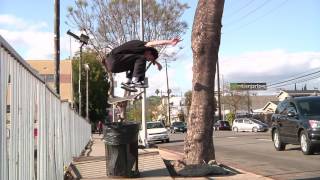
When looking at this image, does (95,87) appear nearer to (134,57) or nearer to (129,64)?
(129,64)

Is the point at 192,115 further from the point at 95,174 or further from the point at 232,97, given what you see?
the point at 232,97

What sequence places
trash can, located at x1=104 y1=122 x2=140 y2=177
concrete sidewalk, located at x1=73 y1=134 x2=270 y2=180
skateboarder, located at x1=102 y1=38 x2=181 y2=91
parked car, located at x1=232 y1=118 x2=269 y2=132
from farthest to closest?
parked car, located at x1=232 y1=118 x2=269 y2=132 < concrete sidewalk, located at x1=73 y1=134 x2=270 y2=180 < trash can, located at x1=104 y1=122 x2=140 y2=177 < skateboarder, located at x1=102 y1=38 x2=181 y2=91

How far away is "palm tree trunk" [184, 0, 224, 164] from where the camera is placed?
12602 mm

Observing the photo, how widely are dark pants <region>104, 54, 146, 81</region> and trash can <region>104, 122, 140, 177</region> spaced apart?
2.22m

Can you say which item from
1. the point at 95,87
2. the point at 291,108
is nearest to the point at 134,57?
the point at 291,108

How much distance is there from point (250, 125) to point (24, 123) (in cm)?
5160

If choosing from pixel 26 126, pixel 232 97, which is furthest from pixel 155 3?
pixel 232 97

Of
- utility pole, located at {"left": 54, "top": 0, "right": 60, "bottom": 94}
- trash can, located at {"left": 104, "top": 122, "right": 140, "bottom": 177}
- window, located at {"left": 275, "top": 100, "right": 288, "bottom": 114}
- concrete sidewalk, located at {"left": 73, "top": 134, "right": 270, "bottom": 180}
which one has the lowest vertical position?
concrete sidewalk, located at {"left": 73, "top": 134, "right": 270, "bottom": 180}

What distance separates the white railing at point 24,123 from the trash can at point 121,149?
185 cm

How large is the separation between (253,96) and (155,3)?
381 feet

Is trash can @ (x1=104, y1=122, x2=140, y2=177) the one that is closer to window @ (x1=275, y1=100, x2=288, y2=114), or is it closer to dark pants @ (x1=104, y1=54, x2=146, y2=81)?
dark pants @ (x1=104, y1=54, x2=146, y2=81)

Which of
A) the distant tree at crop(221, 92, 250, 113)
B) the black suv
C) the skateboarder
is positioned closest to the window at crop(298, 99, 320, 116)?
the black suv

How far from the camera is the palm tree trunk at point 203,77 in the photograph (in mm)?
12602

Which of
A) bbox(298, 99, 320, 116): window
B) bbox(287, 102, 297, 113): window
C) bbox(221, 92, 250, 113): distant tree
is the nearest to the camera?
bbox(298, 99, 320, 116): window
